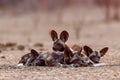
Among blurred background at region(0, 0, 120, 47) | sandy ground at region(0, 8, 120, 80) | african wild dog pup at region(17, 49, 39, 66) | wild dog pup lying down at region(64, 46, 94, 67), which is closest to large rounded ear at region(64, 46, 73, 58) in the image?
wild dog pup lying down at region(64, 46, 94, 67)

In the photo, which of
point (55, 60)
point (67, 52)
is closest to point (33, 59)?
point (55, 60)

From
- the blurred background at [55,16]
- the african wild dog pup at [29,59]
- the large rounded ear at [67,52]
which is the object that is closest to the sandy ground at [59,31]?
the blurred background at [55,16]

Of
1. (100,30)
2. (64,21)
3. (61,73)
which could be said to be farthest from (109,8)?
(61,73)

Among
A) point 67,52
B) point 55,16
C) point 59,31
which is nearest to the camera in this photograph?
point 67,52

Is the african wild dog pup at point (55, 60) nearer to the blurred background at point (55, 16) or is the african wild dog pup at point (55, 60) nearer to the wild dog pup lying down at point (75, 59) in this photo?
the wild dog pup lying down at point (75, 59)

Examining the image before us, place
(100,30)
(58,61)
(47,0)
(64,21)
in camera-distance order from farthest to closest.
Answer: (47,0) → (64,21) → (100,30) → (58,61)

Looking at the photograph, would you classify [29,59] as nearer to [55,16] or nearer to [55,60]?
[55,60]

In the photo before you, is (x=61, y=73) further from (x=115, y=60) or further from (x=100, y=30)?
(x=100, y=30)

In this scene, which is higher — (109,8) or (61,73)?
(109,8)
